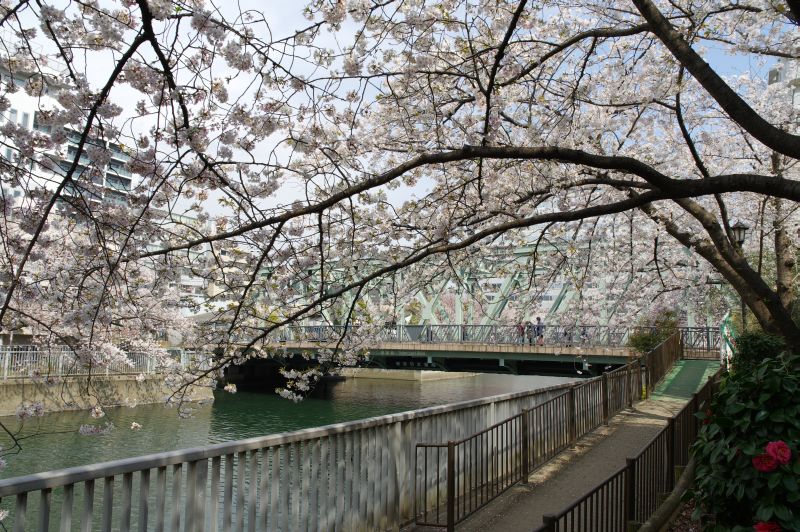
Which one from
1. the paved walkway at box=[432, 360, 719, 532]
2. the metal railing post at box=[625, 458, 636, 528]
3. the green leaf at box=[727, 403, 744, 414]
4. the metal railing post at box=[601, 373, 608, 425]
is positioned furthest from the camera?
the metal railing post at box=[601, 373, 608, 425]

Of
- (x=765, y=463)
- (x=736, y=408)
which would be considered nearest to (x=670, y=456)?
(x=736, y=408)

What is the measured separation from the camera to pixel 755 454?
394 centimetres

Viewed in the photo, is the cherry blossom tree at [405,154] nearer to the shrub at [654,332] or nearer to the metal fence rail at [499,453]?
the metal fence rail at [499,453]

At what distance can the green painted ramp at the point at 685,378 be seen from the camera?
57.0 ft

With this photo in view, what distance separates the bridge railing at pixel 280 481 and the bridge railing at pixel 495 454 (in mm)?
253

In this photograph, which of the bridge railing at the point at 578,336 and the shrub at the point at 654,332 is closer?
the shrub at the point at 654,332

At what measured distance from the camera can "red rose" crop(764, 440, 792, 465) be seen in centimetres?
376

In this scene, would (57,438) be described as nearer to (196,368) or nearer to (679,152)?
(196,368)

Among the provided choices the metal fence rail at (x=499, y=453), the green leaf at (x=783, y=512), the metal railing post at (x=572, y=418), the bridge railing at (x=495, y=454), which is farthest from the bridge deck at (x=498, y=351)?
the green leaf at (x=783, y=512)

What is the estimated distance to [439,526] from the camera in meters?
6.42

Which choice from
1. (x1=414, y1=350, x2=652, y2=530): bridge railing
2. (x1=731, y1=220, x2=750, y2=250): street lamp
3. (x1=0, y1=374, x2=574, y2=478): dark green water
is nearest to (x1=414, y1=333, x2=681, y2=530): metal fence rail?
(x1=414, y1=350, x2=652, y2=530): bridge railing

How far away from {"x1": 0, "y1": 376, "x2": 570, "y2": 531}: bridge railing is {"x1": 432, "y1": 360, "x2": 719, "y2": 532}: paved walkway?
3.24 ft

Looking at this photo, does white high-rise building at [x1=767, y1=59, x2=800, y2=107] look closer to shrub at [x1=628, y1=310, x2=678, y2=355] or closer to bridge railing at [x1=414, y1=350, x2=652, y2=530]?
bridge railing at [x1=414, y1=350, x2=652, y2=530]

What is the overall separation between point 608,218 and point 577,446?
7392 millimetres
